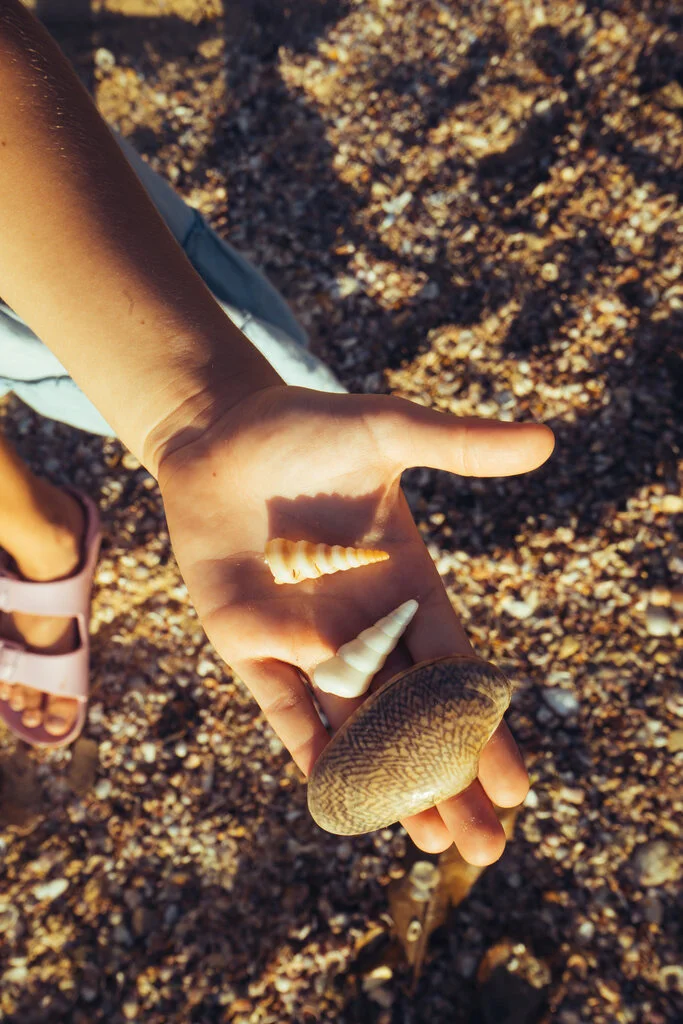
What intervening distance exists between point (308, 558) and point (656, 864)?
2.12 meters

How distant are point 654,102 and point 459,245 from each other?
4.47 feet

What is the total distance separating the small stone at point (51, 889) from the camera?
12.2 feet

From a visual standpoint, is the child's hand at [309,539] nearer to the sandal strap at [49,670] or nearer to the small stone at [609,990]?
the small stone at [609,990]

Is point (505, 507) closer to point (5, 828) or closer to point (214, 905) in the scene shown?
point (214, 905)

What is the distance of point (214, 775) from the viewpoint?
12.6 feet

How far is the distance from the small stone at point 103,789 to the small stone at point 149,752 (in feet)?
0.75

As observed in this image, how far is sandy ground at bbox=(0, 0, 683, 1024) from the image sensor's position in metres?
3.33

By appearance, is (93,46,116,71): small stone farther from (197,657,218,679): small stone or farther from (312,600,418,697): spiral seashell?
(312,600,418,697): spiral seashell

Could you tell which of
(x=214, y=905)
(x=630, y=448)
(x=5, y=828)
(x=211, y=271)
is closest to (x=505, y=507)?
(x=630, y=448)

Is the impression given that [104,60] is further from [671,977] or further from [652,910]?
[671,977]

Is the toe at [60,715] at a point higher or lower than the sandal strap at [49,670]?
lower

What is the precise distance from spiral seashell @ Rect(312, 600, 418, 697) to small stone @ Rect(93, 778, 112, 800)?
6.17 ft

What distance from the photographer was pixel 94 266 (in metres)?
2.80

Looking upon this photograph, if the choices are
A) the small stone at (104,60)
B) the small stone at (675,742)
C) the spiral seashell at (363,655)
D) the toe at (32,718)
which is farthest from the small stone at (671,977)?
the small stone at (104,60)
